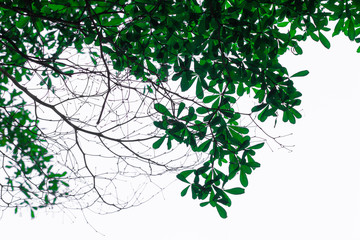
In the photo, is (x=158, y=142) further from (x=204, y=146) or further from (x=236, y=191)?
(x=236, y=191)

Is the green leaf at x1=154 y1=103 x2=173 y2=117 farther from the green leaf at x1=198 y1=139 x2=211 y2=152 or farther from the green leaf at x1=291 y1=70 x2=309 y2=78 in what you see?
the green leaf at x1=291 y1=70 x2=309 y2=78

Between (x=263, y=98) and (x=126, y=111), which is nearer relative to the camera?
(x=263, y=98)

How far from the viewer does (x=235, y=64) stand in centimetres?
241

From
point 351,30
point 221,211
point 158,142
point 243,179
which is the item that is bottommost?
point 221,211

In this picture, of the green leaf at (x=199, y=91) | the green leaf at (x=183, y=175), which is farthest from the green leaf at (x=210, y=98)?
the green leaf at (x=183, y=175)

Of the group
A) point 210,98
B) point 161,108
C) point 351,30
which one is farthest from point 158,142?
point 351,30

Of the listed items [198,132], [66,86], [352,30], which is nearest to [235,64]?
[198,132]

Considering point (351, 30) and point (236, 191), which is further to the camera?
point (351, 30)

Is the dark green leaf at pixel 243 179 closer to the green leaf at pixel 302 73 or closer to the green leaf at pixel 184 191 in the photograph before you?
the green leaf at pixel 184 191

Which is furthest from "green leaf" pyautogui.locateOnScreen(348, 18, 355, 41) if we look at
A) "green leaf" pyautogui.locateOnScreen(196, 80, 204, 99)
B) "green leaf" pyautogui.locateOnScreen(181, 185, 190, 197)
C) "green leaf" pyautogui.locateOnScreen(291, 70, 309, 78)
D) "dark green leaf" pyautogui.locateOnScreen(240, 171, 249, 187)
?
"green leaf" pyautogui.locateOnScreen(181, 185, 190, 197)

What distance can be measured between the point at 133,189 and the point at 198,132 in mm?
938

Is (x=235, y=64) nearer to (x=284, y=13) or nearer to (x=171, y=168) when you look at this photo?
(x=284, y=13)

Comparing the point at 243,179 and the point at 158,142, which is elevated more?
the point at 158,142

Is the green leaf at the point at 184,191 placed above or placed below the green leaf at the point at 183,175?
below
